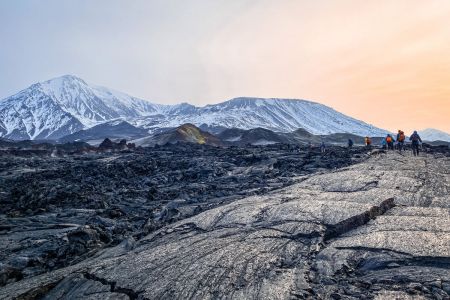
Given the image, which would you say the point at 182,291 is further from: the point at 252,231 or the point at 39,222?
the point at 39,222

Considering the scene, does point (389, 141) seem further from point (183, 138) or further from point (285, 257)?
point (183, 138)

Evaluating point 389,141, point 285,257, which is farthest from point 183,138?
point 285,257

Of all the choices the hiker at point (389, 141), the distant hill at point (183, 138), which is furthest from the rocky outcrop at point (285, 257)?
the distant hill at point (183, 138)

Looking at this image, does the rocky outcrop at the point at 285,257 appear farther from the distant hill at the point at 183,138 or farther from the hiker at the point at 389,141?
the distant hill at the point at 183,138

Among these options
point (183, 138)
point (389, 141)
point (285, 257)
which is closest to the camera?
point (285, 257)

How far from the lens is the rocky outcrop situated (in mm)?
8625

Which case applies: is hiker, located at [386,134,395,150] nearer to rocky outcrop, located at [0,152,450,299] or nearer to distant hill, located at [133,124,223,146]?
rocky outcrop, located at [0,152,450,299]

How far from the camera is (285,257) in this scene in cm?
1020

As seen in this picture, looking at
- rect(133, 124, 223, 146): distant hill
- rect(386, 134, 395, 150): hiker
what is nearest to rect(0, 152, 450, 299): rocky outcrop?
rect(386, 134, 395, 150): hiker

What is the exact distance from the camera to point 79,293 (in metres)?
9.63

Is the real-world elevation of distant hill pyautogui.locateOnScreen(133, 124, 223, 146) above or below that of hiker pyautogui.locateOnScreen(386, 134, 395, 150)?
above

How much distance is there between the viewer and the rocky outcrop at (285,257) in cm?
862

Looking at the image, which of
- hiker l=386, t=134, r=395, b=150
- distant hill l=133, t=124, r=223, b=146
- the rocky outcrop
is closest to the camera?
the rocky outcrop

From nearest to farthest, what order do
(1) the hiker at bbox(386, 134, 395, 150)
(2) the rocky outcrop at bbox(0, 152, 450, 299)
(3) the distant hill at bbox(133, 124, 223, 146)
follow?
(2) the rocky outcrop at bbox(0, 152, 450, 299), (1) the hiker at bbox(386, 134, 395, 150), (3) the distant hill at bbox(133, 124, 223, 146)
